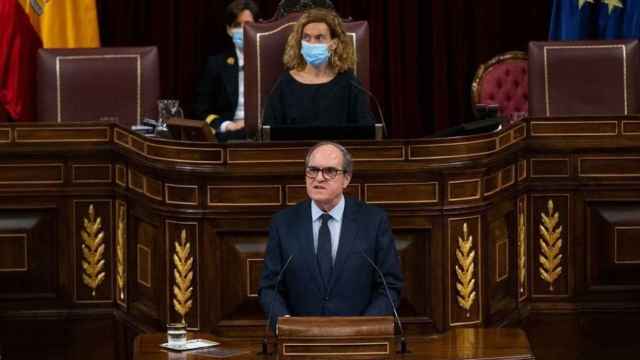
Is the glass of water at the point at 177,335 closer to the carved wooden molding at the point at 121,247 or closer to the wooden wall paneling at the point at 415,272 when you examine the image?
the wooden wall paneling at the point at 415,272

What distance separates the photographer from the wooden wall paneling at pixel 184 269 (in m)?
7.16

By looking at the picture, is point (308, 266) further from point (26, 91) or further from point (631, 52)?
point (26, 91)

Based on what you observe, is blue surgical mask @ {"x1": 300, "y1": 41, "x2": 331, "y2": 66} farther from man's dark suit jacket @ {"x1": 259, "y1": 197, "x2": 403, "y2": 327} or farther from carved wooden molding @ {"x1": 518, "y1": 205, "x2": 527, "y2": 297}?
man's dark suit jacket @ {"x1": 259, "y1": 197, "x2": 403, "y2": 327}

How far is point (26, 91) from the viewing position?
30.9 ft

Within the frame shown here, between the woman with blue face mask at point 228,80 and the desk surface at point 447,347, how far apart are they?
376 cm

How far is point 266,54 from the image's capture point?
26.3ft

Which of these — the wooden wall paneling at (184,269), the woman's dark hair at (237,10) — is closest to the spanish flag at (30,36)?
the woman's dark hair at (237,10)

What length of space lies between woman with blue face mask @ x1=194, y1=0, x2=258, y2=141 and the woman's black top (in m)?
1.09

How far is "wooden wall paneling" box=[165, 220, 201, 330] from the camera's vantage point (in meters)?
7.16

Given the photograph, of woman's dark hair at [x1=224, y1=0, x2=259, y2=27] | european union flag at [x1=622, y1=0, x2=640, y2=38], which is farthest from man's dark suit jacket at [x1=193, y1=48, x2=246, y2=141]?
european union flag at [x1=622, y1=0, x2=640, y2=38]

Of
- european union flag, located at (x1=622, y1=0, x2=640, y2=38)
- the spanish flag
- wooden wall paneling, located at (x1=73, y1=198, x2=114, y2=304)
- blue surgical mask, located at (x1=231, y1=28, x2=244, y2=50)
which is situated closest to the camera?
wooden wall paneling, located at (x1=73, y1=198, x2=114, y2=304)

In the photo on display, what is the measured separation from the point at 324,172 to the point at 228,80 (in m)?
3.53

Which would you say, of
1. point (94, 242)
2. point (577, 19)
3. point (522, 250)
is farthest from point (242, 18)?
point (522, 250)

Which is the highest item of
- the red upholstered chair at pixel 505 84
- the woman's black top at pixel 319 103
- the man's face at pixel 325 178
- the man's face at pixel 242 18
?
the man's face at pixel 242 18
